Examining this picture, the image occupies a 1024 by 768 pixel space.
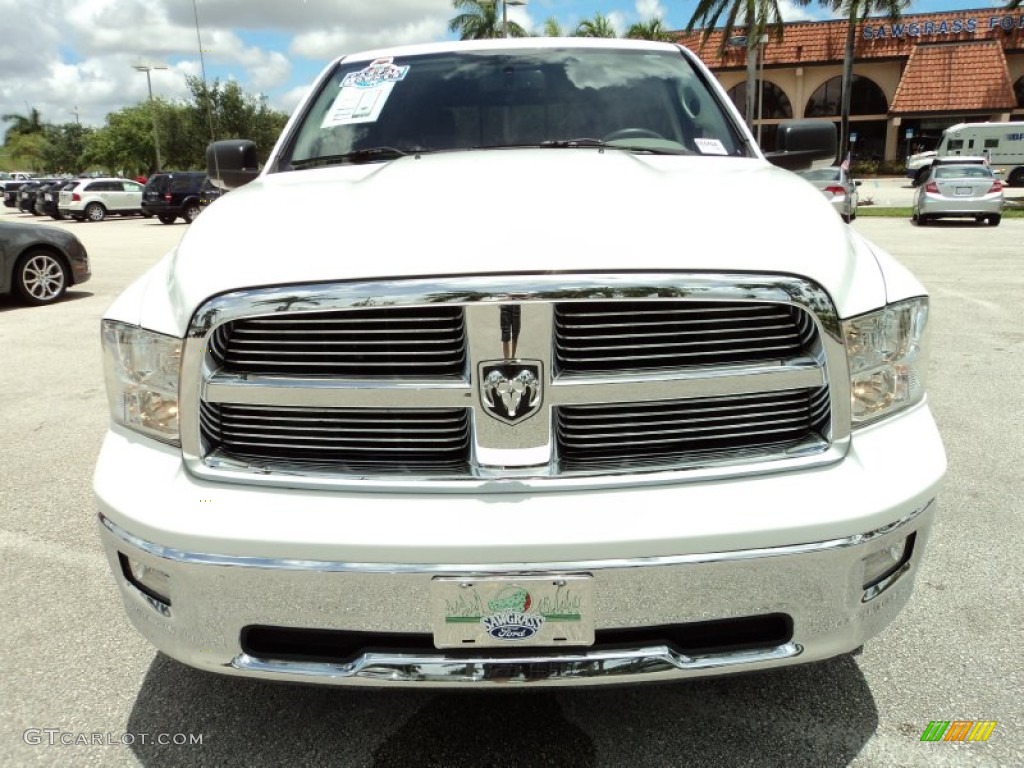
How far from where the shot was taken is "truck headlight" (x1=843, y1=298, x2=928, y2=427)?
1.89m

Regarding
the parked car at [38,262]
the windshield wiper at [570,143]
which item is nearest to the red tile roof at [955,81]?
the parked car at [38,262]

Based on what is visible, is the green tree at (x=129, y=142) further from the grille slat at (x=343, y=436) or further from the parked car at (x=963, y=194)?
the grille slat at (x=343, y=436)

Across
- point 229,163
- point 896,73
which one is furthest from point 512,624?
point 896,73

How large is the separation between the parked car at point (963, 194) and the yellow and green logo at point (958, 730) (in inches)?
774

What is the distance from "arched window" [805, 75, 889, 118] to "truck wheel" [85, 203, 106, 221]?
3740 centimetres

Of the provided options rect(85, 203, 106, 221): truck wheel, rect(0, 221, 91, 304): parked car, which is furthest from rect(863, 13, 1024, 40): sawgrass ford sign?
rect(0, 221, 91, 304): parked car

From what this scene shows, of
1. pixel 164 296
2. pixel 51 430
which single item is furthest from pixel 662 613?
pixel 51 430

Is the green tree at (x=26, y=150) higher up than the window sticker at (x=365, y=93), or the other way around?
the green tree at (x=26, y=150)

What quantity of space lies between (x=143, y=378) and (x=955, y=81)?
5153 cm

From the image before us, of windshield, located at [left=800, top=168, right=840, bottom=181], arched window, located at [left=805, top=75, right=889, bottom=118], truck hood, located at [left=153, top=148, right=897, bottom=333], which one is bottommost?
windshield, located at [left=800, top=168, right=840, bottom=181]

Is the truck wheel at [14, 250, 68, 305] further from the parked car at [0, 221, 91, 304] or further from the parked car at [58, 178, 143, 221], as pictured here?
the parked car at [58, 178, 143, 221]

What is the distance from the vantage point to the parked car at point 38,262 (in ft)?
31.7

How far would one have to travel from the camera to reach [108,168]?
66125 millimetres

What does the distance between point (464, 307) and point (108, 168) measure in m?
74.0
